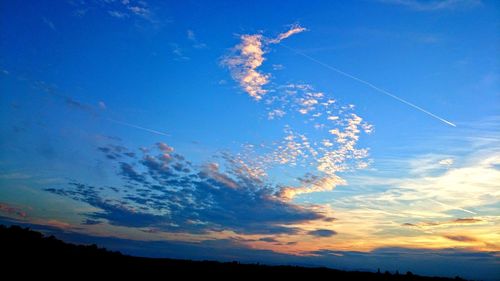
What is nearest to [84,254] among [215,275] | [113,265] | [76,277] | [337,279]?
[113,265]

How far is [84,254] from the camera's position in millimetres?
37906

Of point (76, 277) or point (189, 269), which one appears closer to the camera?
point (76, 277)

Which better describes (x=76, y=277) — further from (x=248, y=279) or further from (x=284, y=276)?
(x=284, y=276)

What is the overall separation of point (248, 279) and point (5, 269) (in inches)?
869

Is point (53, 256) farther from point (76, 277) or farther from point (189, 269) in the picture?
point (189, 269)

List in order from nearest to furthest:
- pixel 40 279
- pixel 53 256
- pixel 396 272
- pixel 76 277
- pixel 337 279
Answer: pixel 40 279 < pixel 76 277 < pixel 53 256 < pixel 337 279 < pixel 396 272

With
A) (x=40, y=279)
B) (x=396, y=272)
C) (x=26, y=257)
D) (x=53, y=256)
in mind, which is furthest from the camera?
(x=396, y=272)

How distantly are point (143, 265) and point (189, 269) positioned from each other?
531 centimetres

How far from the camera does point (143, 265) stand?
4088 cm

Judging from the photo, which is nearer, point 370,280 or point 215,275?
point 215,275

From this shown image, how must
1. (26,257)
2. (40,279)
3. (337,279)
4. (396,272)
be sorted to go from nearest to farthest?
(40,279)
(26,257)
(337,279)
(396,272)

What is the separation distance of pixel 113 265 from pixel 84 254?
140 inches

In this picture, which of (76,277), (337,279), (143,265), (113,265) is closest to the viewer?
(76,277)

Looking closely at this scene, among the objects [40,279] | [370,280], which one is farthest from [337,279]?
[40,279]
